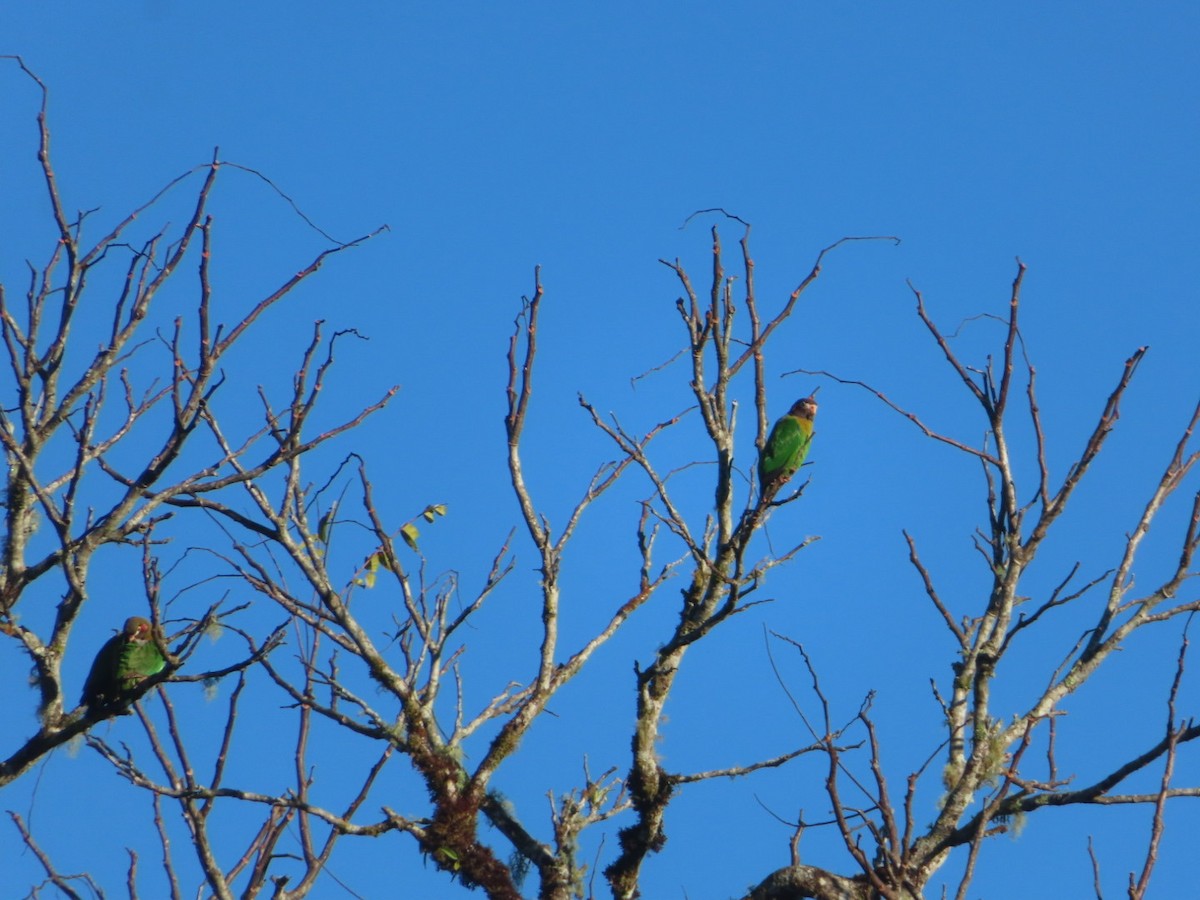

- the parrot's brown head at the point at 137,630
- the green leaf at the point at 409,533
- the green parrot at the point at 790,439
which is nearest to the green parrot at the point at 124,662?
the parrot's brown head at the point at 137,630

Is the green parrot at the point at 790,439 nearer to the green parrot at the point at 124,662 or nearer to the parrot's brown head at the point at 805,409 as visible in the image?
the parrot's brown head at the point at 805,409

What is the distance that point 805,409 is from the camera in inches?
366

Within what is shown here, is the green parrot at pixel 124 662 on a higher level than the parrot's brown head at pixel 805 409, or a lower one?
lower

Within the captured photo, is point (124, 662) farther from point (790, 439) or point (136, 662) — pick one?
point (790, 439)

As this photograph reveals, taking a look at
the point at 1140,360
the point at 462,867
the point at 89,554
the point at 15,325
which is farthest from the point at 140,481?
the point at 1140,360

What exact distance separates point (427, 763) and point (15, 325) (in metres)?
2.20

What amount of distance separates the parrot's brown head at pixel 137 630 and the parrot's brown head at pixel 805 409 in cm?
488

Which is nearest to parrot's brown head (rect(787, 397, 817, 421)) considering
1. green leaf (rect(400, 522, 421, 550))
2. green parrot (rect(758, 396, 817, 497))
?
green parrot (rect(758, 396, 817, 497))

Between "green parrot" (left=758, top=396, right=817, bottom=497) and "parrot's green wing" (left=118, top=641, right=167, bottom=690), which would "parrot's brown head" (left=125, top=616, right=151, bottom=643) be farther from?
"green parrot" (left=758, top=396, right=817, bottom=497)

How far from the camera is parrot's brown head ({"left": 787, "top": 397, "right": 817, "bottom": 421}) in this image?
9.10m

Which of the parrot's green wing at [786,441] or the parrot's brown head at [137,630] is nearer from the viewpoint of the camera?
the parrot's brown head at [137,630]

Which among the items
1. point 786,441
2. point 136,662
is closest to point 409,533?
point 136,662

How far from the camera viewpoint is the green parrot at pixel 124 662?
20.6 feet

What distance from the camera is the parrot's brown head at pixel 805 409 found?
910 centimetres
